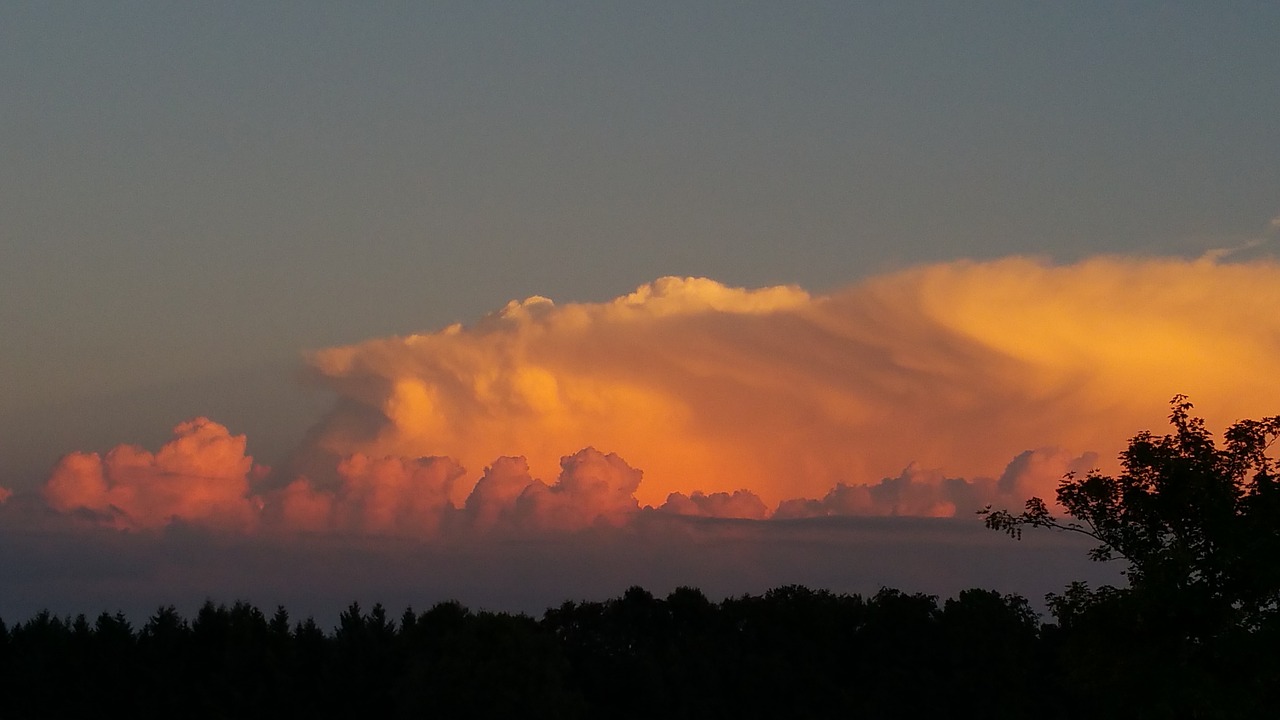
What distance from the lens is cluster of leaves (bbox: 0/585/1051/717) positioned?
325ft

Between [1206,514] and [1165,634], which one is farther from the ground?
[1206,514]

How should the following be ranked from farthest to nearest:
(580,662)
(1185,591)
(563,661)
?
1. (580,662)
2. (563,661)
3. (1185,591)

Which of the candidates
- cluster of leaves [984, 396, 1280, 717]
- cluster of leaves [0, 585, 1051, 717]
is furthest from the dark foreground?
cluster of leaves [984, 396, 1280, 717]

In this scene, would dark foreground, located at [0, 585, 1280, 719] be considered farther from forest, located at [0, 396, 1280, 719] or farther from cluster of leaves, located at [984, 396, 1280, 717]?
cluster of leaves, located at [984, 396, 1280, 717]

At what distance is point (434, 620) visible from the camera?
114812 millimetres

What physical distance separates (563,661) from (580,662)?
33.1 ft

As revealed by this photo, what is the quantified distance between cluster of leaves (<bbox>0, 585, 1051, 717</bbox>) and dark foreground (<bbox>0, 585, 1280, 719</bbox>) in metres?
0.12

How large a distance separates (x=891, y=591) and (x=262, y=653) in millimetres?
52630

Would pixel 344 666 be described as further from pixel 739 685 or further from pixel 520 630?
pixel 739 685

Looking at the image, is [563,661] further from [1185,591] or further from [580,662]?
[1185,591]

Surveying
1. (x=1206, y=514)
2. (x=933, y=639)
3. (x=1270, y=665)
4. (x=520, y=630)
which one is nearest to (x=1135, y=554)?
(x=1206, y=514)

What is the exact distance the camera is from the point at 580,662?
400 ft

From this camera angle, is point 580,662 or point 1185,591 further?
point 580,662

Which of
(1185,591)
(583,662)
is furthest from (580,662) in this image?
(1185,591)
